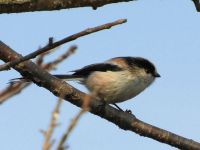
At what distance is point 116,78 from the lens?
7.25 metres

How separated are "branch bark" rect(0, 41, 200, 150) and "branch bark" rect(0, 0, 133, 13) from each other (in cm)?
64

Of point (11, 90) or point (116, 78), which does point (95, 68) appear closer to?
point (116, 78)

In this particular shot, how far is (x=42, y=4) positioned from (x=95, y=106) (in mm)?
1613

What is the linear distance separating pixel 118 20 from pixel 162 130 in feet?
7.49

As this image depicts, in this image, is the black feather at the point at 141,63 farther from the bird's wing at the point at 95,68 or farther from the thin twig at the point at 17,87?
the thin twig at the point at 17,87

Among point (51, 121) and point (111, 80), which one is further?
point (111, 80)

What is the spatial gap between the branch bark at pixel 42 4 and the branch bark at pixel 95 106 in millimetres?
635

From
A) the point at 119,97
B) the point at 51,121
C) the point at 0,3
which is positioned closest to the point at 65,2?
the point at 0,3

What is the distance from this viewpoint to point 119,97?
7.17m

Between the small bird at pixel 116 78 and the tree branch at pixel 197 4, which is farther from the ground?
the tree branch at pixel 197 4

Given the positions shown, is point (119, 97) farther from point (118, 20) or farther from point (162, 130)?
point (118, 20)

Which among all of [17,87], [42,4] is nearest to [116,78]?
[42,4]

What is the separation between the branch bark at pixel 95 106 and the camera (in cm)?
387

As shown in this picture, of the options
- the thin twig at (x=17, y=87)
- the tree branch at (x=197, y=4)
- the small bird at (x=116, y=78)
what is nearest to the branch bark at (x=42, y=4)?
the tree branch at (x=197, y=4)
